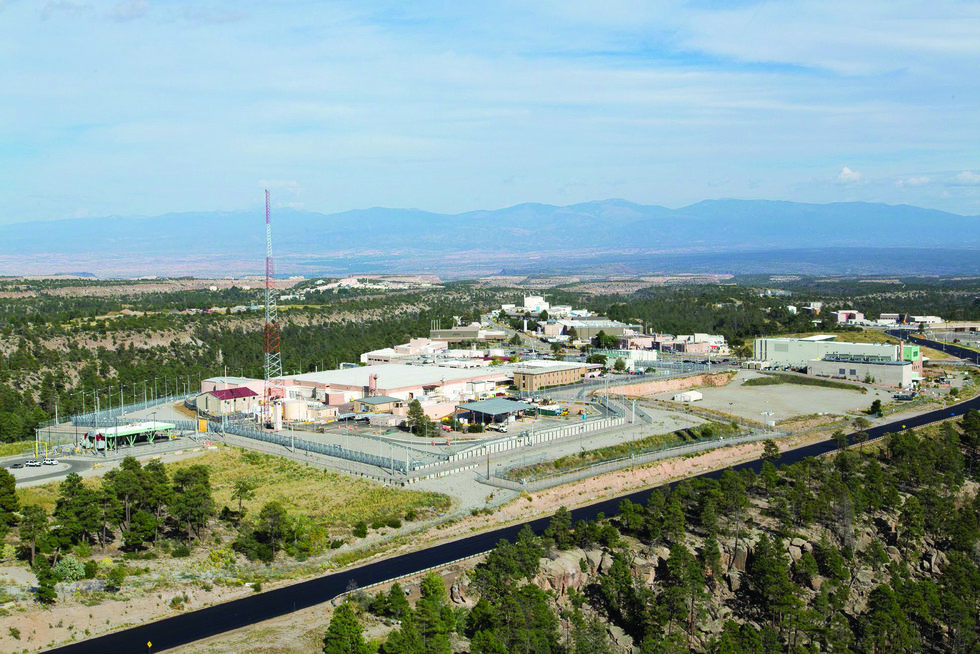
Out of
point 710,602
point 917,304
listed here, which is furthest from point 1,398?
point 917,304

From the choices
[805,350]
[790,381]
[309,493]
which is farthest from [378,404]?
[805,350]

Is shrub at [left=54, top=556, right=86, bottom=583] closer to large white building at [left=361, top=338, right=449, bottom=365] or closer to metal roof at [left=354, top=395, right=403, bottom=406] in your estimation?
metal roof at [left=354, top=395, right=403, bottom=406]

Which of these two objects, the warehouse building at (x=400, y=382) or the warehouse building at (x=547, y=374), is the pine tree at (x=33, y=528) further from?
the warehouse building at (x=547, y=374)

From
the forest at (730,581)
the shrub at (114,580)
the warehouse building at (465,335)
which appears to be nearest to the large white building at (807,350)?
the warehouse building at (465,335)

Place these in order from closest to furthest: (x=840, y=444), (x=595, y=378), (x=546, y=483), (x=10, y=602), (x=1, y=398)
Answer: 1. (x=10, y=602)
2. (x=546, y=483)
3. (x=840, y=444)
4. (x=1, y=398)
5. (x=595, y=378)

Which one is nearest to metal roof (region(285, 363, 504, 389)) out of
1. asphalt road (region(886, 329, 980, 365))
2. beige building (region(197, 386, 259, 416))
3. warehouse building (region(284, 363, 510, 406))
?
warehouse building (region(284, 363, 510, 406))

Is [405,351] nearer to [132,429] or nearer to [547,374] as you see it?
[547,374]

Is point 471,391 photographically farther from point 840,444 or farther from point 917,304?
point 917,304
